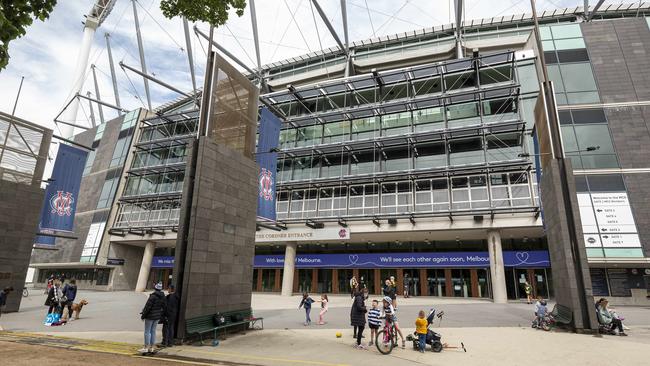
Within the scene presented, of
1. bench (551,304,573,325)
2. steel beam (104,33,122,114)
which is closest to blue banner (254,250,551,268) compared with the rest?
bench (551,304,573,325)

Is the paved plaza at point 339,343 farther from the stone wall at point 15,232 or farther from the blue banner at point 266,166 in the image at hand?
the blue banner at point 266,166

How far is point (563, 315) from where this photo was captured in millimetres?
13719

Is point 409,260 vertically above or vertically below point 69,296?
above

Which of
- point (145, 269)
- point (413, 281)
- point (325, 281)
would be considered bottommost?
point (325, 281)

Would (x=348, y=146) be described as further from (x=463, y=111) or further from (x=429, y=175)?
(x=463, y=111)

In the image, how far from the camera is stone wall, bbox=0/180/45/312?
17703 millimetres

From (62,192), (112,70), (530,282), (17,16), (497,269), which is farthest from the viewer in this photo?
(112,70)

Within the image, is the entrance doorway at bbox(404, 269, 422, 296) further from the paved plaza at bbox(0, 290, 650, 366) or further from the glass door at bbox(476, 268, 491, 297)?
the paved plaza at bbox(0, 290, 650, 366)

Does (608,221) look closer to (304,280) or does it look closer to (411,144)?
(411,144)

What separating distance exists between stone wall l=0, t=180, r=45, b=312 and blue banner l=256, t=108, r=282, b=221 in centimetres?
1292

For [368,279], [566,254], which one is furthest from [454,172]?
[566,254]

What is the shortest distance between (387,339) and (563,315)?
837cm

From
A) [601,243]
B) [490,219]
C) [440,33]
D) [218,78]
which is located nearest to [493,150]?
[490,219]

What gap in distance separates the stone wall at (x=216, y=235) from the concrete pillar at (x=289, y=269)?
59.3 feet
